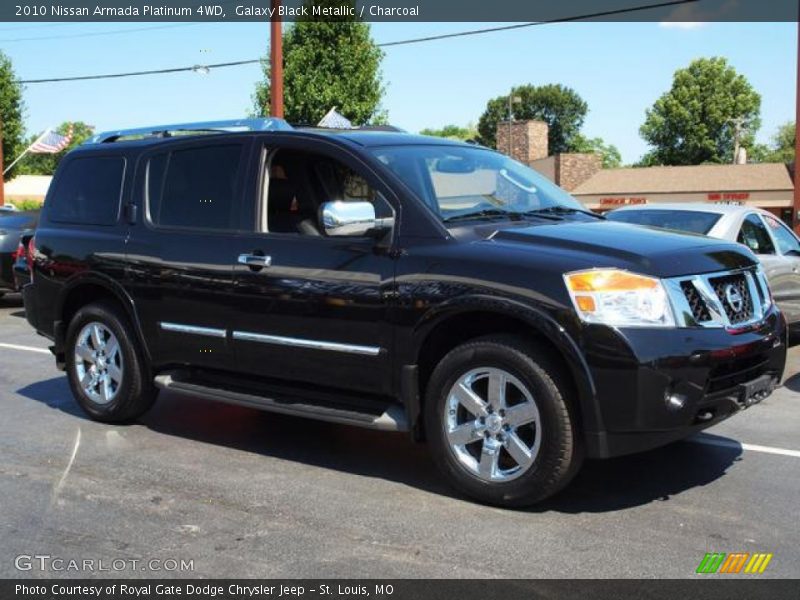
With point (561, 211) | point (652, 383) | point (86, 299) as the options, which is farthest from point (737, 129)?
point (652, 383)

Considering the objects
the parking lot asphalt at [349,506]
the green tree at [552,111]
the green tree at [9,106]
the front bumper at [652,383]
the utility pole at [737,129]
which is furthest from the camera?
the green tree at [552,111]

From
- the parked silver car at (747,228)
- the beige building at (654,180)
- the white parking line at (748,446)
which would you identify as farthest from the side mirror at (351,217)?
the beige building at (654,180)

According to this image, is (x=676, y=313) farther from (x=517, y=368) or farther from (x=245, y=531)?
(x=245, y=531)

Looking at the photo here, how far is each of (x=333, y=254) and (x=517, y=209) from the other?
1125 mm

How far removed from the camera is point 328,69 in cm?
2725

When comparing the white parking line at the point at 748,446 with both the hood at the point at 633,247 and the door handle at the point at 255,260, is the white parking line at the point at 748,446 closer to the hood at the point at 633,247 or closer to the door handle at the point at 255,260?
the hood at the point at 633,247

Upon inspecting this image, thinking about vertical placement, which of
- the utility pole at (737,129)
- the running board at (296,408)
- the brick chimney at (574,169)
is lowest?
the running board at (296,408)

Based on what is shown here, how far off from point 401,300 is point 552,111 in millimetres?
91739

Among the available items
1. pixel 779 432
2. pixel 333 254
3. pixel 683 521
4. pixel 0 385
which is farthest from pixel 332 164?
pixel 0 385

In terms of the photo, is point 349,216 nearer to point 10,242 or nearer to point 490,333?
A: point 490,333

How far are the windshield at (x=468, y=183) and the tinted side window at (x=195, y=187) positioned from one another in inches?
41.8

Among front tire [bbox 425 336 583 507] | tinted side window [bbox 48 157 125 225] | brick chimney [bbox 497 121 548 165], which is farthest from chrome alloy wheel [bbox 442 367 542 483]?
brick chimney [bbox 497 121 548 165]

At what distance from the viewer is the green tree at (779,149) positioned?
81.2m

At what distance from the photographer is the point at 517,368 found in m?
4.25
